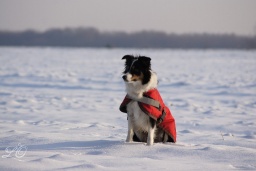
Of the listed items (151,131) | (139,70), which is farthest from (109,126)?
(139,70)

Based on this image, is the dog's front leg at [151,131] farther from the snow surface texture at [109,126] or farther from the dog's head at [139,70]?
the dog's head at [139,70]

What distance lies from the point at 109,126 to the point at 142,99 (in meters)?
2.41

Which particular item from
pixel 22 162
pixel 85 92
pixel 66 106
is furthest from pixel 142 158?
pixel 85 92

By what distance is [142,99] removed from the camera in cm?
470

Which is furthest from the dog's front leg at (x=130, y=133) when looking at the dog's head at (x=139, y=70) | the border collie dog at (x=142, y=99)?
the dog's head at (x=139, y=70)

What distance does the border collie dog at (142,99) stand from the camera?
469 cm

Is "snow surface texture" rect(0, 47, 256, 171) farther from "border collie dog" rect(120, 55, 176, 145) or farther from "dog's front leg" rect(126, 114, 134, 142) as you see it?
"border collie dog" rect(120, 55, 176, 145)

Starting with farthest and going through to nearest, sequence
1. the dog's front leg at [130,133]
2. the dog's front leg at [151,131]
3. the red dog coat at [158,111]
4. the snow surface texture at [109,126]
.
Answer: the dog's front leg at [130,133]
the dog's front leg at [151,131]
the red dog coat at [158,111]
the snow surface texture at [109,126]

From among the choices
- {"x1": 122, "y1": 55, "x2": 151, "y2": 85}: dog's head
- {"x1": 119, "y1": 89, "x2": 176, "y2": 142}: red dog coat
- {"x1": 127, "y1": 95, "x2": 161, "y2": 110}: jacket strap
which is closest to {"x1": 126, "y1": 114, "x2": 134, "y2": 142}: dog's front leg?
{"x1": 119, "y1": 89, "x2": 176, "y2": 142}: red dog coat

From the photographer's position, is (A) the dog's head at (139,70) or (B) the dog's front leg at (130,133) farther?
(B) the dog's front leg at (130,133)

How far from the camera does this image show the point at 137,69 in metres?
4.72

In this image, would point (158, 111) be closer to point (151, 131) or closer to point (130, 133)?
point (151, 131)

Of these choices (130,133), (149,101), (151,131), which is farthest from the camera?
(130,133)

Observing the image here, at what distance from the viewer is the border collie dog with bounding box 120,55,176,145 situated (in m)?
4.69
